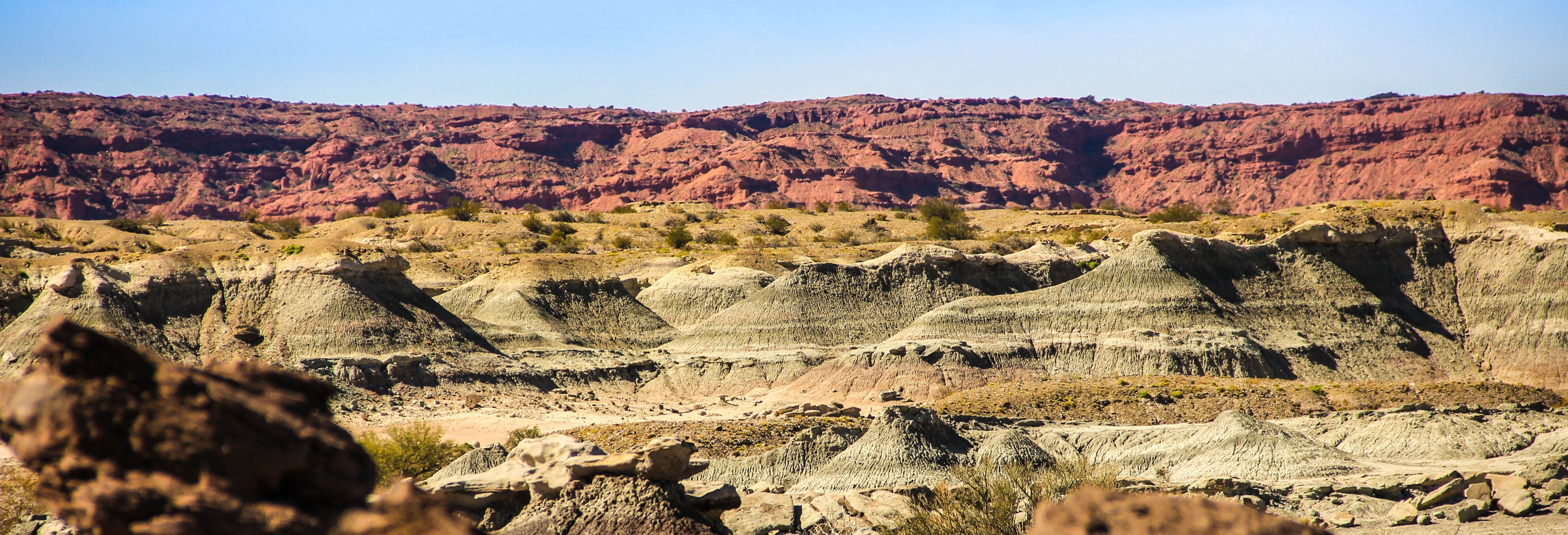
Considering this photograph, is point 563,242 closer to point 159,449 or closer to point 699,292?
point 699,292

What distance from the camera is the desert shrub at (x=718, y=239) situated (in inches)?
2361

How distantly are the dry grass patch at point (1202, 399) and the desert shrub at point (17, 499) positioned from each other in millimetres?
19386

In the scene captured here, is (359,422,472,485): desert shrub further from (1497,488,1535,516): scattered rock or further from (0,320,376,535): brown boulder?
(1497,488,1535,516): scattered rock

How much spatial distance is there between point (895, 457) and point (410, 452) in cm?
941

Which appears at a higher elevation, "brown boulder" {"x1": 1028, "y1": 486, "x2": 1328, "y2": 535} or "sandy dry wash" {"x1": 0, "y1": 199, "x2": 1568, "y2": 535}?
"brown boulder" {"x1": 1028, "y1": 486, "x2": 1328, "y2": 535}

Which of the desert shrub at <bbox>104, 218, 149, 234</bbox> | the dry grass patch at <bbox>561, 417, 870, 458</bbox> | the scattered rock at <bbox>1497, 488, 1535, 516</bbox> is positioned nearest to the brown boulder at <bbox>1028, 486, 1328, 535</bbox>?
the scattered rock at <bbox>1497, 488, 1535, 516</bbox>

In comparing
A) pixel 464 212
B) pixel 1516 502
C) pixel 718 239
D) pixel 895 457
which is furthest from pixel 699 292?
pixel 464 212

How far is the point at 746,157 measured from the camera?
122750 millimetres

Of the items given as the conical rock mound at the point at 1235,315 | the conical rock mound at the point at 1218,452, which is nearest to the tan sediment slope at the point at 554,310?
the conical rock mound at the point at 1235,315

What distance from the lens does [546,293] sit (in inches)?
1585

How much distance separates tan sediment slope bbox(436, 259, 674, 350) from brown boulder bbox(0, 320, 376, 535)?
30.7m

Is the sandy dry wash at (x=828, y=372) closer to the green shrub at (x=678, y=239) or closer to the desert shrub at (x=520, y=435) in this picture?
the desert shrub at (x=520, y=435)

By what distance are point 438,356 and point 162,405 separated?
27.7 meters

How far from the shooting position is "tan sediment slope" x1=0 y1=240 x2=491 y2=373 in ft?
96.8
